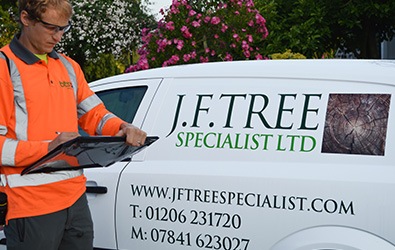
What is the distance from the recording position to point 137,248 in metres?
4.07

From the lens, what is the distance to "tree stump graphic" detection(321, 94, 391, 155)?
3.54 m

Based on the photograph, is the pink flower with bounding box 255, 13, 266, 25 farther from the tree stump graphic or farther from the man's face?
the man's face

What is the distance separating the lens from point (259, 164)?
12.3ft

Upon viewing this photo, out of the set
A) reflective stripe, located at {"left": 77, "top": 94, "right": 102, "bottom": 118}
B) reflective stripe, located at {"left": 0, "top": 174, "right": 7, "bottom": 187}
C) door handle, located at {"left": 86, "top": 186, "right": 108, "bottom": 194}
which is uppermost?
reflective stripe, located at {"left": 77, "top": 94, "right": 102, "bottom": 118}

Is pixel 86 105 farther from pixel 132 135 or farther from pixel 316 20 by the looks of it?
pixel 316 20

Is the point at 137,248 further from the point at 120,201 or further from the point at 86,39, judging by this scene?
the point at 86,39

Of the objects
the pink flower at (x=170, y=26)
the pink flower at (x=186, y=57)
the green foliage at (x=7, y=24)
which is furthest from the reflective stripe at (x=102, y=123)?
the green foliage at (x=7, y=24)

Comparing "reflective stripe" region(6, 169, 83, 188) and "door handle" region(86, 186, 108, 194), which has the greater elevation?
"door handle" region(86, 186, 108, 194)

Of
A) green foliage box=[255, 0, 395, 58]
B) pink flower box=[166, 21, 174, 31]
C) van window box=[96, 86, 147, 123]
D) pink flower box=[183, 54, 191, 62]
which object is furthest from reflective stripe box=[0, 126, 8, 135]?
green foliage box=[255, 0, 395, 58]

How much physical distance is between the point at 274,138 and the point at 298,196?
33cm

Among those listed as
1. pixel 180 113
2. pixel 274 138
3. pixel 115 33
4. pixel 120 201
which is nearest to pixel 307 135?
pixel 274 138

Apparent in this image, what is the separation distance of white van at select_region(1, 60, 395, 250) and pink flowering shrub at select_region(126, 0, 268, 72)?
619cm

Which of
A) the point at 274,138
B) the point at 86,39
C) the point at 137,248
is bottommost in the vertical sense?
the point at 137,248

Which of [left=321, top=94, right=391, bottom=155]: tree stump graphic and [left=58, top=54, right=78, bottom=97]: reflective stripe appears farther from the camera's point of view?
[left=321, top=94, right=391, bottom=155]: tree stump graphic
